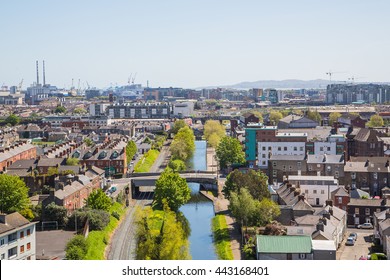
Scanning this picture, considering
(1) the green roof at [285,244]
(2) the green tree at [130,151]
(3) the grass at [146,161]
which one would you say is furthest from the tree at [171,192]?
(2) the green tree at [130,151]

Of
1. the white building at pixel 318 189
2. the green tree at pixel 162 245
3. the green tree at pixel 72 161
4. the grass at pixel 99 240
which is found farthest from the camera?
the green tree at pixel 72 161

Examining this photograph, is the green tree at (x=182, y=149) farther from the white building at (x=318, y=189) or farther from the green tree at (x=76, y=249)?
the green tree at (x=76, y=249)

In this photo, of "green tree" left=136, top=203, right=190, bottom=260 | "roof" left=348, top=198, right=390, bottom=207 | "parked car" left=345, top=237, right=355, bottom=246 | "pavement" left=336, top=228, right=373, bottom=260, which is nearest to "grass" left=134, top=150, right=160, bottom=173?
"roof" left=348, top=198, right=390, bottom=207

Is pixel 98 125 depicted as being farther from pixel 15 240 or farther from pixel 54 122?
pixel 15 240

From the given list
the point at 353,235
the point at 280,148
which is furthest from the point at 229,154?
the point at 353,235

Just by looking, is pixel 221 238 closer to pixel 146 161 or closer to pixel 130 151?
pixel 130 151

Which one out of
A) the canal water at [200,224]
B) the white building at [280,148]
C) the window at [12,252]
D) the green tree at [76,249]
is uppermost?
the white building at [280,148]
